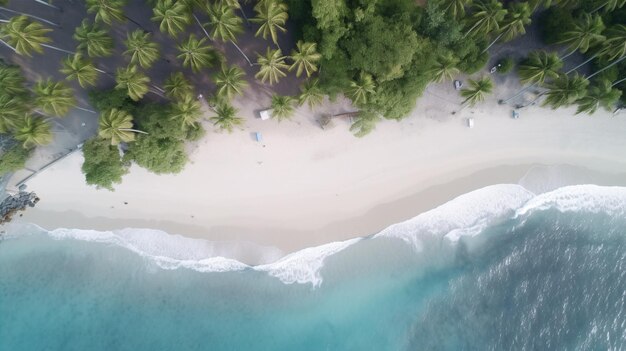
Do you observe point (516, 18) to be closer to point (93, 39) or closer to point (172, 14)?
point (172, 14)

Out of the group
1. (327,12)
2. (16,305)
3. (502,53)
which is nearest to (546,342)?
(502,53)

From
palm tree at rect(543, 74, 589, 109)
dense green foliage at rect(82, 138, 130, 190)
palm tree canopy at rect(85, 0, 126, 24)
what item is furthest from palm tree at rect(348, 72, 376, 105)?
dense green foliage at rect(82, 138, 130, 190)

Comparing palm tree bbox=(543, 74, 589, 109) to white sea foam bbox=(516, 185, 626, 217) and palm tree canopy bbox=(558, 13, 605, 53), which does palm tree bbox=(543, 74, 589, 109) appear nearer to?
palm tree canopy bbox=(558, 13, 605, 53)

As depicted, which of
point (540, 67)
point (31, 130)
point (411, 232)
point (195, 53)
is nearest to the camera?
point (31, 130)

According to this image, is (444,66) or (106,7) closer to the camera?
(106,7)

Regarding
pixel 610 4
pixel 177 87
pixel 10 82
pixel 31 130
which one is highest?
pixel 610 4

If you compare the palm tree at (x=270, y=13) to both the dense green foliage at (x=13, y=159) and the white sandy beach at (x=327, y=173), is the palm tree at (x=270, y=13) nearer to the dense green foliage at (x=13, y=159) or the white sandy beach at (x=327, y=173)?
the white sandy beach at (x=327, y=173)

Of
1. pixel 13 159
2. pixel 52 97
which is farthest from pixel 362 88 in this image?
pixel 13 159
